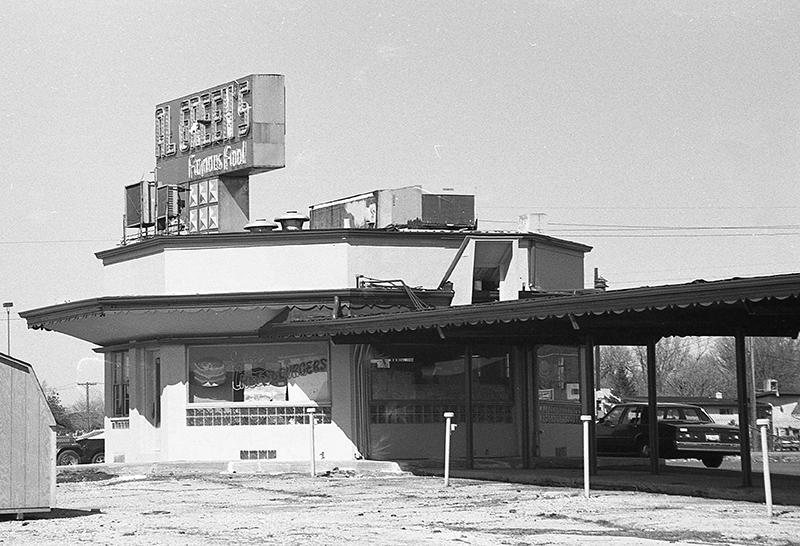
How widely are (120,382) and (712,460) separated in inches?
596

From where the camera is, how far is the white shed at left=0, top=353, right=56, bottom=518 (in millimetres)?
15195

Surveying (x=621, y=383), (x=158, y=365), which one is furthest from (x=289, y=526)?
(x=621, y=383)

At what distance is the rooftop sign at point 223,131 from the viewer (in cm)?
3128

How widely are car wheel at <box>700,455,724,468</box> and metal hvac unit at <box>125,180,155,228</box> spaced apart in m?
15.5

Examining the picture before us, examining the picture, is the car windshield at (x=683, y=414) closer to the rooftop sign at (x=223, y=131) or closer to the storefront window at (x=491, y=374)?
the storefront window at (x=491, y=374)

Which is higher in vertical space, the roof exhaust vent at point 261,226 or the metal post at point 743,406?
the roof exhaust vent at point 261,226

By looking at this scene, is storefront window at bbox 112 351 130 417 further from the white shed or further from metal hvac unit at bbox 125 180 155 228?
the white shed

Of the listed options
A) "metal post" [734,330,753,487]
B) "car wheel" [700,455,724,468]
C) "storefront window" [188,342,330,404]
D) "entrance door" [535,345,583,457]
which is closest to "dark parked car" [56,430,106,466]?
"storefront window" [188,342,330,404]

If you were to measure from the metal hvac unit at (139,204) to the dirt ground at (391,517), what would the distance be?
11295mm

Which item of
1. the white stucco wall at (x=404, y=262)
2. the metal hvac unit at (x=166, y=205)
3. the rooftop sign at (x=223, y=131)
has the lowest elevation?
the white stucco wall at (x=404, y=262)

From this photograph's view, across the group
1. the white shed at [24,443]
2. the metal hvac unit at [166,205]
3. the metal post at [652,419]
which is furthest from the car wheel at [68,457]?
the white shed at [24,443]

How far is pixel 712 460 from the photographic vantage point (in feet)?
104

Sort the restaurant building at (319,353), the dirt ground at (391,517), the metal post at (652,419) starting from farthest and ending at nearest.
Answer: the restaurant building at (319,353), the metal post at (652,419), the dirt ground at (391,517)

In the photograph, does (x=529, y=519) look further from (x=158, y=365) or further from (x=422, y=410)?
(x=158, y=365)
